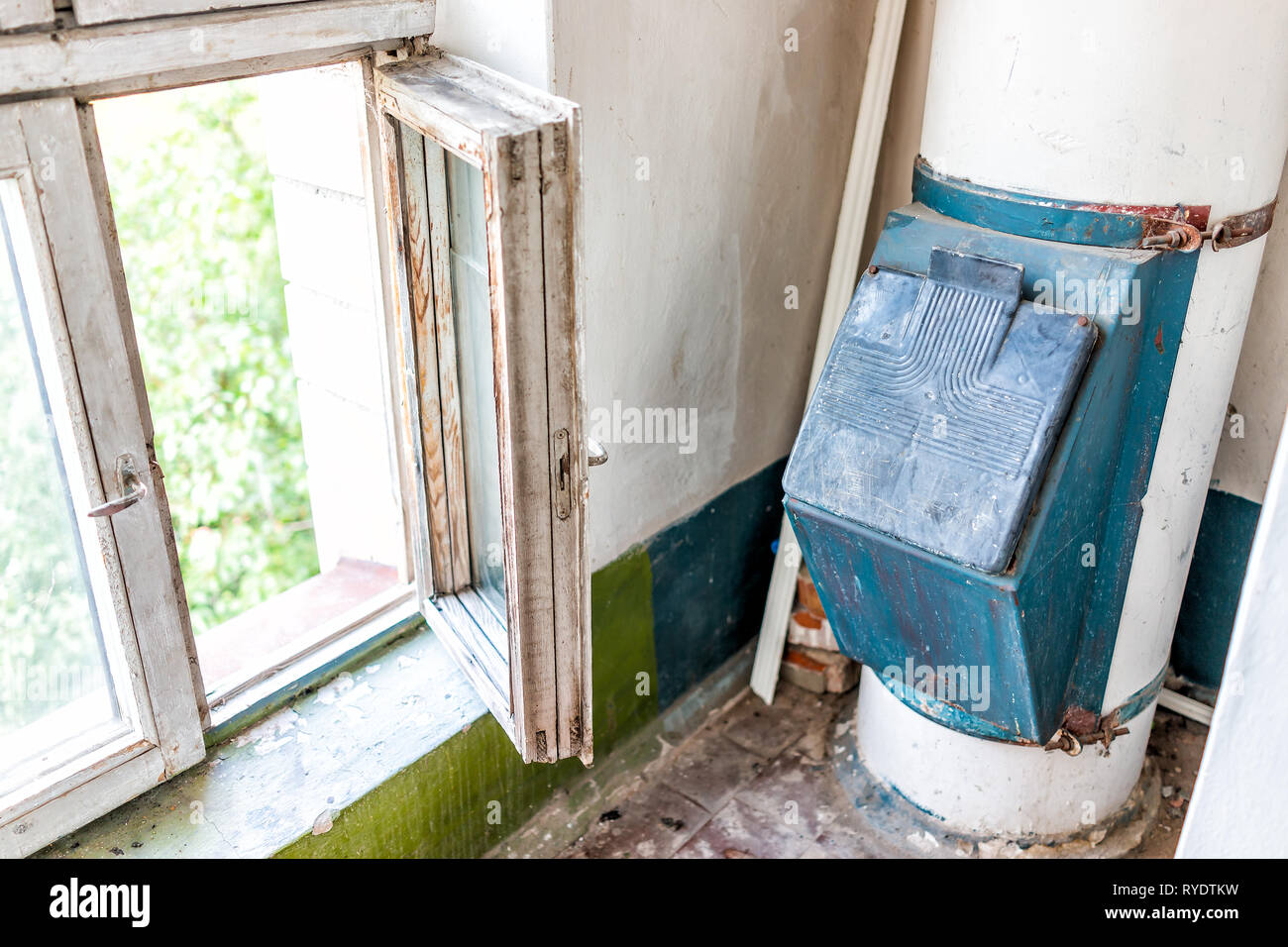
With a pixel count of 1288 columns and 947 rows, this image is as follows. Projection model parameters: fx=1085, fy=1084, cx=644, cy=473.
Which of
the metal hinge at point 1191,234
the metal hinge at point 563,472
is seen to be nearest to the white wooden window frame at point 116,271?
the metal hinge at point 563,472

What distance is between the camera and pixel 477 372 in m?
2.15

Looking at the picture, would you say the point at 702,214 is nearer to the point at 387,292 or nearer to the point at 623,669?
the point at 387,292

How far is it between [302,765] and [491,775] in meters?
0.44

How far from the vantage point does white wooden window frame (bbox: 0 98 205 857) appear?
1.63 meters

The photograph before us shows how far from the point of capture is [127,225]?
4590 millimetres

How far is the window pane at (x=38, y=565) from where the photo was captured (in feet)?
5.71

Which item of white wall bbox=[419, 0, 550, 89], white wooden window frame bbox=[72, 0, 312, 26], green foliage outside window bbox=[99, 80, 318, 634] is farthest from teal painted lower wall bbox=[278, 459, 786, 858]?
green foliage outside window bbox=[99, 80, 318, 634]

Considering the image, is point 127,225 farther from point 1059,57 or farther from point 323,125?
point 1059,57

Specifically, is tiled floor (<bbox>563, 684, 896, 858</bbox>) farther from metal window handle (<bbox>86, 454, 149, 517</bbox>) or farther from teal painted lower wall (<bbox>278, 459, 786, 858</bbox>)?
metal window handle (<bbox>86, 454, 149, 517</bbox>)

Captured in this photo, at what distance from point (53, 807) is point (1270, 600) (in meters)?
1.95

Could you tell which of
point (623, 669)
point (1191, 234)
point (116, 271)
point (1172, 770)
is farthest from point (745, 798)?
point (116, 271)

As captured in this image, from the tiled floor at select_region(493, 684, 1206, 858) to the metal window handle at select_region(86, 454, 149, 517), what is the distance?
124 cm

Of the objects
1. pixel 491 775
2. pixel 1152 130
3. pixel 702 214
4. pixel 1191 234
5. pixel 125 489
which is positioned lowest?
pixel 491 775
